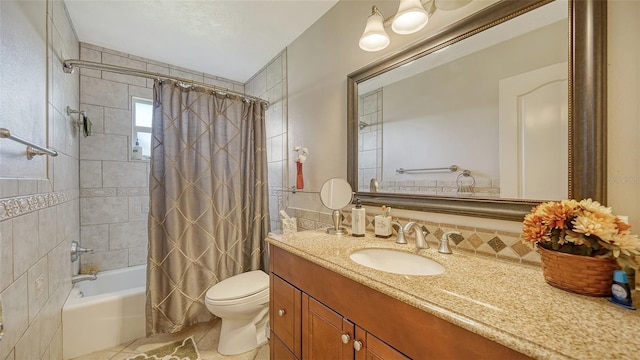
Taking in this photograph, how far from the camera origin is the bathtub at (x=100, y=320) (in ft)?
5.37

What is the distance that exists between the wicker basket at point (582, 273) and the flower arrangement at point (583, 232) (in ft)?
0.07

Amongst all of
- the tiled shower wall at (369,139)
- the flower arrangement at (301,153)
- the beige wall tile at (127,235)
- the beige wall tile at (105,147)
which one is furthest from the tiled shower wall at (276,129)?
the beige wall tile at (105,147)

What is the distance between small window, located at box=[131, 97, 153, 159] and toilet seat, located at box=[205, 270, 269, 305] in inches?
67.7

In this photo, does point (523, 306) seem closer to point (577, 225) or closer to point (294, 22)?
point (577, 225)

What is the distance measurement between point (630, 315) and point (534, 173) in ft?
1.57

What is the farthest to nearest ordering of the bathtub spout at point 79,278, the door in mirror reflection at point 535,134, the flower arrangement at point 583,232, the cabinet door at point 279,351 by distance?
the bathtub spout at point 79,278 → the cabinet door at point 279,351 → the door in mirror reflection at point 535,134 → the flower arrangement at point 583,232

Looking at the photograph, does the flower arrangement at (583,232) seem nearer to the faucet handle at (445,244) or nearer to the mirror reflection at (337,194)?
the faucet handle at (445,244)

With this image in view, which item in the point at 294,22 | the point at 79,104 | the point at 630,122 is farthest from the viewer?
the point at 79,104

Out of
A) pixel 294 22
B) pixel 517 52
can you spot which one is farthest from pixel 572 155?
pixel 294 22

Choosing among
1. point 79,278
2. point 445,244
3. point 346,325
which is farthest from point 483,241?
point 79,278

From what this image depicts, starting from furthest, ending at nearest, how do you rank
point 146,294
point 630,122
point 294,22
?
point 294,22
point 146,294
point 630,122

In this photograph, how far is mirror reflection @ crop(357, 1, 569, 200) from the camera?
0.83 metres

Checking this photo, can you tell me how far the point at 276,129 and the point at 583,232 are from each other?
2.22m

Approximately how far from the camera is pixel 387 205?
1360 mm
